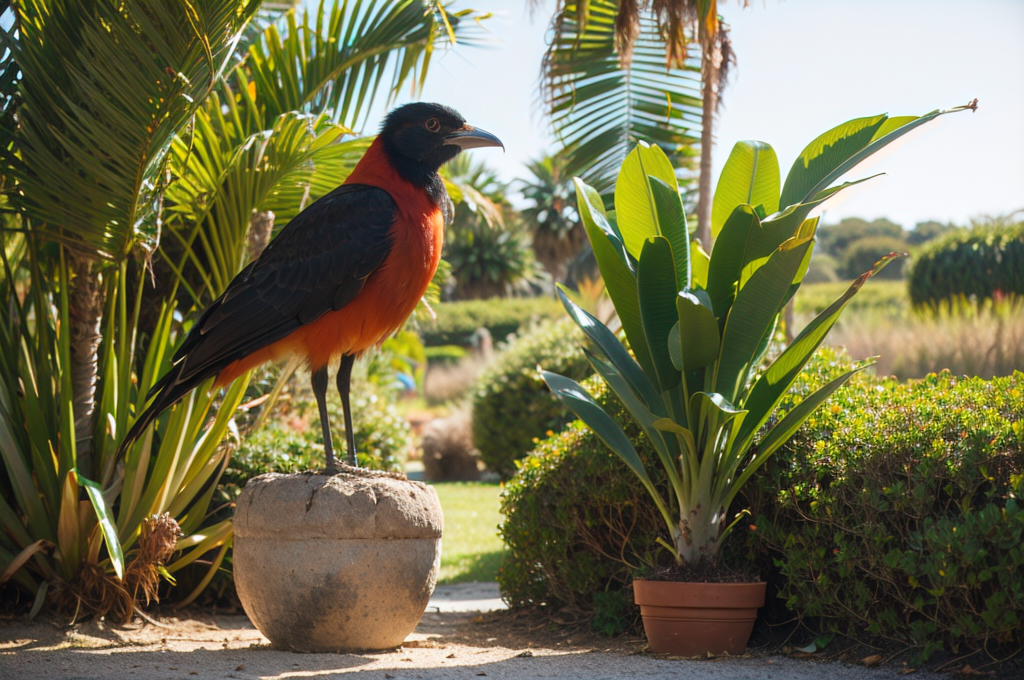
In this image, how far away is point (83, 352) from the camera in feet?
15.0

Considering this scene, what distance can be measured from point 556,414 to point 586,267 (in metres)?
33.0

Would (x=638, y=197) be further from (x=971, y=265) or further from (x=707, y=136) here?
(x=971, y=265)

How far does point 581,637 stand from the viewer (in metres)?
4.47

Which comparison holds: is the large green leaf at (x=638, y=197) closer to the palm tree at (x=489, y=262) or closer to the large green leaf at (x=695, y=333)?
the large green leaf at (x=695, y=333)

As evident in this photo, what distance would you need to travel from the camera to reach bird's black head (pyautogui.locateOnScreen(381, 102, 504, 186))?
13.4 feet

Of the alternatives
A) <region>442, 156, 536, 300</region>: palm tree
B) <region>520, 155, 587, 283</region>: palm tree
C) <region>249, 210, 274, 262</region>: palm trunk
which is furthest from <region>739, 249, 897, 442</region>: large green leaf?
<region>442, 156, 536, 300</region>: palm tree

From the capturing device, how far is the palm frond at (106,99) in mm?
3842

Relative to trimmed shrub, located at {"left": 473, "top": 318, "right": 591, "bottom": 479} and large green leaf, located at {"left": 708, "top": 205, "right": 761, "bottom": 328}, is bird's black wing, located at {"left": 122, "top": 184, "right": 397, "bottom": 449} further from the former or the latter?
trimmed shrub, located at {"left": 473, "top": 318, "right": 591, "bottom": 479}

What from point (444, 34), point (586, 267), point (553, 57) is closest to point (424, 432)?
point (553, 57)

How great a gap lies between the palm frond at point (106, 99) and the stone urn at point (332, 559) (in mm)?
1612

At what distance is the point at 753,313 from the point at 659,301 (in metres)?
0.42

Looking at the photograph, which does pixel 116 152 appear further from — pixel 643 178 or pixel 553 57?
pixel 553 57

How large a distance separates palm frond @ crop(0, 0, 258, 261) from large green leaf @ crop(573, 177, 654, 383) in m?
1.80

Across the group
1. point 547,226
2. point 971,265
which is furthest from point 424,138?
point 547,226
